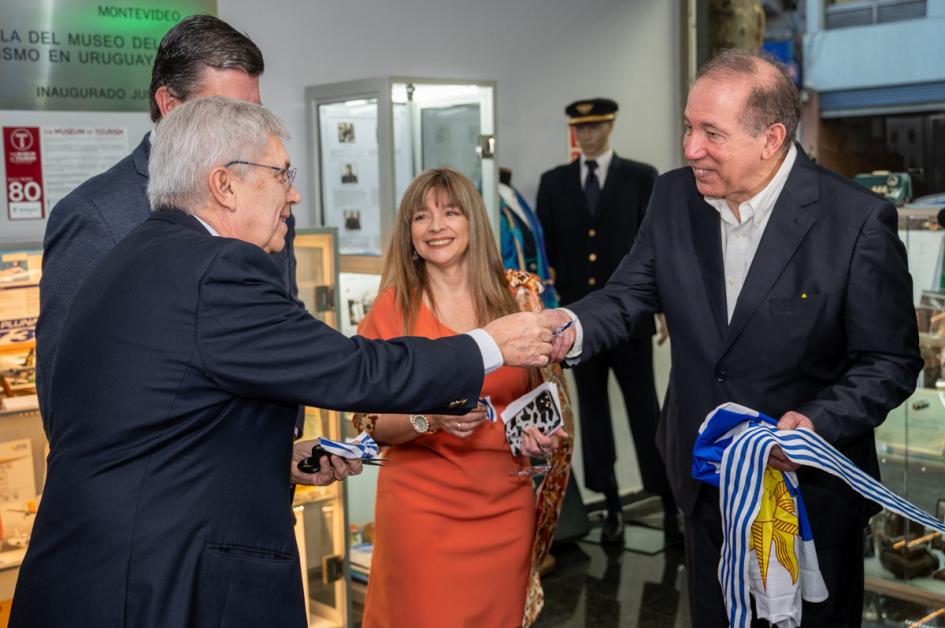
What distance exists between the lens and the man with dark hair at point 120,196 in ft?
7.63

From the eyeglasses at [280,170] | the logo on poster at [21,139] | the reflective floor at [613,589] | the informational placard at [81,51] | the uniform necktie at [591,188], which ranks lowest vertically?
the reflective floor at [613,589]

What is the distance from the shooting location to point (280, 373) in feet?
6.23

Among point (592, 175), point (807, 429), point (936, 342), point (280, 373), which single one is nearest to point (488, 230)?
point (807, 429)

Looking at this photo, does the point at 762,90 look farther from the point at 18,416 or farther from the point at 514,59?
the point at 514,59

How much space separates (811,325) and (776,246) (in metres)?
0.21

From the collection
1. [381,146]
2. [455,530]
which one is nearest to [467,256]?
[455,530]

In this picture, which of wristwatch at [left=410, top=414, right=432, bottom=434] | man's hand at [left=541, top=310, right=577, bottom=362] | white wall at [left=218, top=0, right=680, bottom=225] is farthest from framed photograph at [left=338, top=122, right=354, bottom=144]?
man's hand at [left=541, top=310, right=577, bottom=362]

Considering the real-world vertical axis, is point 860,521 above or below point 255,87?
below

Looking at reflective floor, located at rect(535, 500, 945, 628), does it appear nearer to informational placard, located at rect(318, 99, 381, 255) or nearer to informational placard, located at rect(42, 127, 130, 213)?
informational placard, located at rect(318, 99, 381, 255)

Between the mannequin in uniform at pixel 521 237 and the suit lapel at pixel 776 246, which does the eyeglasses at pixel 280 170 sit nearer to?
the suit lapel at pixel 776 246

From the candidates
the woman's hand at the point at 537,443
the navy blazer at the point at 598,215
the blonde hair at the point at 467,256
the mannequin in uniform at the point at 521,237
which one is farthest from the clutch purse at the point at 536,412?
the navy blazer at the point at 598,215

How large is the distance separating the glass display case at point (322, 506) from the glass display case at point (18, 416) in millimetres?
956

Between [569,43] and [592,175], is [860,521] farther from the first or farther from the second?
[569,43]

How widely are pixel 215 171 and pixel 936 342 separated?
309cm
